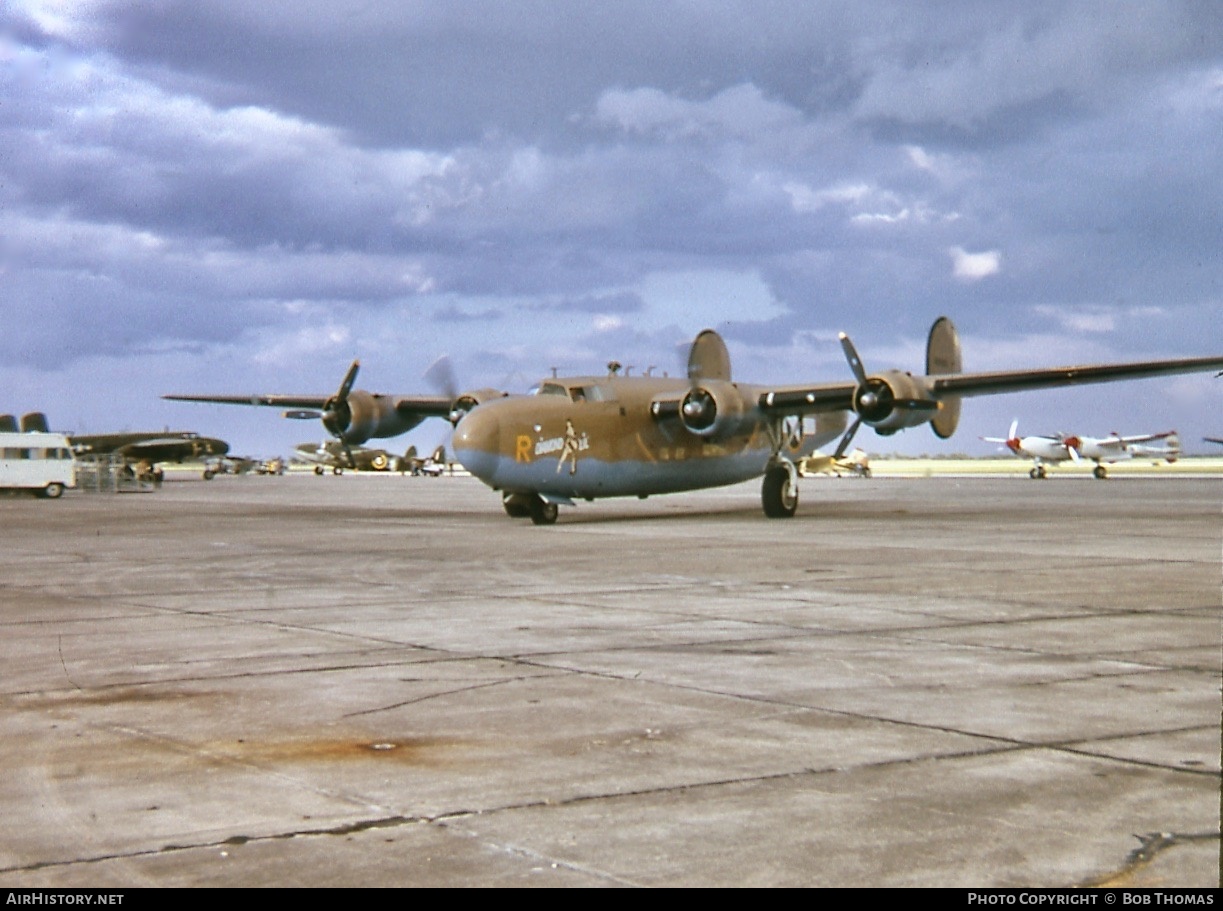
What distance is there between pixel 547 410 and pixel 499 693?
66.4 feet

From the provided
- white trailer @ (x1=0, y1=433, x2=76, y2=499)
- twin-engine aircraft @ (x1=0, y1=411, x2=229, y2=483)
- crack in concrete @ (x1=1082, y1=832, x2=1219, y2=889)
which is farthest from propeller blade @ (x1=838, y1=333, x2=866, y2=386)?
twin-engine aircraft @ (x1=0, y1=411, x2=229, y2=483)

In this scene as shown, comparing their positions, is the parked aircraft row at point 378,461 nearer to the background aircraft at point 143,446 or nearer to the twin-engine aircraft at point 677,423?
the background aircraft at point 143,446

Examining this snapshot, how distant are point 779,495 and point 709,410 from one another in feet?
9.66

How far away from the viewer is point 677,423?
1230 inches

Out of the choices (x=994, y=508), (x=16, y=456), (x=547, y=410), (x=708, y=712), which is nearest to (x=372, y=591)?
(x=708, y=712)

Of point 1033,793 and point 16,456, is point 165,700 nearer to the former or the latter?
point 1033,793

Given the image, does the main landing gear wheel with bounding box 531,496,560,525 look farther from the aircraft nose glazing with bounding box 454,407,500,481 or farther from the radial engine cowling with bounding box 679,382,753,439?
the radial engine cowling with bounding box 679,382,753,439

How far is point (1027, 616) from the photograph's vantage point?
12172 millimetres

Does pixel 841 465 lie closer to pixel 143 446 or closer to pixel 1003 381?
pixel 143 446

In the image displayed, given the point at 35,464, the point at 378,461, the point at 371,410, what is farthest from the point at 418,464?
the point at 371,410

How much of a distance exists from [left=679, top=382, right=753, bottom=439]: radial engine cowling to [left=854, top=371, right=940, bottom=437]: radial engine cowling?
2.94 meters

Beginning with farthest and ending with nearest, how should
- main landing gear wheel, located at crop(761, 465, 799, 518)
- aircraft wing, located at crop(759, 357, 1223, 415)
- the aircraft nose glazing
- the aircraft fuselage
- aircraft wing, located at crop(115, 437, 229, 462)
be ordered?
aircraft wing, located at crop(115, 437, 229, 462), main landing gear wheel, located at crop(761, 465, 799, 518), aircraft wing, located at crop(759, 357, 1223, 415), the aircraft fuselage, the aircraft nose glazing

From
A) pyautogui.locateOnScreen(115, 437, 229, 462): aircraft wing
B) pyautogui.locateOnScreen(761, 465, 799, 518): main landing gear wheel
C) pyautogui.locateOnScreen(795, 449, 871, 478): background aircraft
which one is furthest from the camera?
pyautogui.locateOnScreen(115, 437, 229, 462): aircraft wing

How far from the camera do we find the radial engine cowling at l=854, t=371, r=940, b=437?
29594mm
